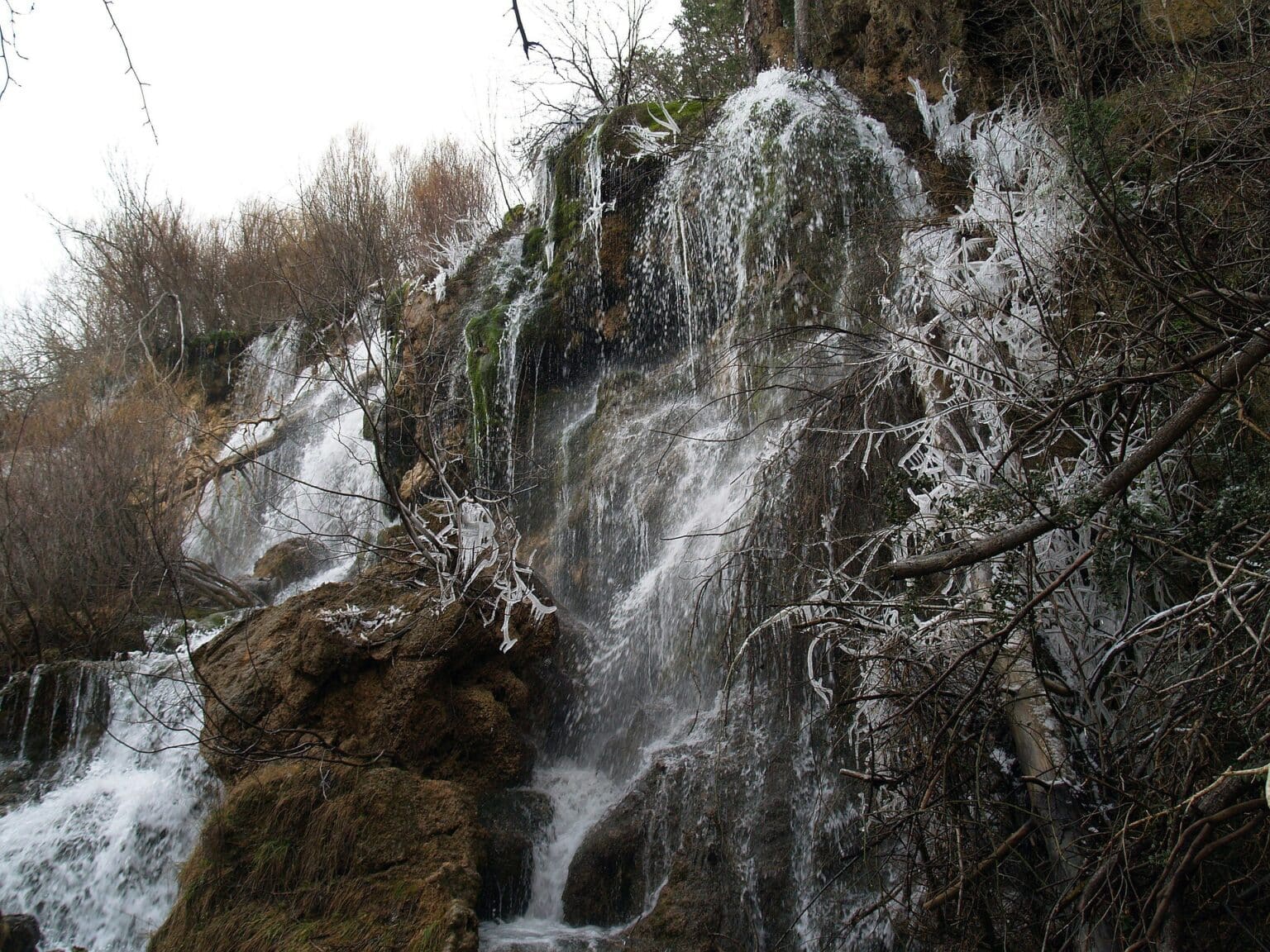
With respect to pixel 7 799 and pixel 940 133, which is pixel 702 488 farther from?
pixel 7 799

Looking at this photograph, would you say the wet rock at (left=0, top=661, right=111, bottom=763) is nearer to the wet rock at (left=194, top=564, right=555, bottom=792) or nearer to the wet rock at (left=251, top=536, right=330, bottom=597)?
the wet rock at (left=194, top=564, right=555, bottom=792)

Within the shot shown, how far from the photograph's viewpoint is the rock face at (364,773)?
4.81m

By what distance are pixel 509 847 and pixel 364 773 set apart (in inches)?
40.1

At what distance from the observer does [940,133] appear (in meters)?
7.87

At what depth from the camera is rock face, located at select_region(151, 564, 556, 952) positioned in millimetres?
4812

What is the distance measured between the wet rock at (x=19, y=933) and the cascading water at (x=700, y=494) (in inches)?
121

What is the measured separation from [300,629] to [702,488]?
3.24m

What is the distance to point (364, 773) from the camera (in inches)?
212

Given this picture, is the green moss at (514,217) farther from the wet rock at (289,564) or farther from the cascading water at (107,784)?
the wet rock at (289,564)

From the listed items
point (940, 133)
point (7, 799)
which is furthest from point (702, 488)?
point (7, 799)

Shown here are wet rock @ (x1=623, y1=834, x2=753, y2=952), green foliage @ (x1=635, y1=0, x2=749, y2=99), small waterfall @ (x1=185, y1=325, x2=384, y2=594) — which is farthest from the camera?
green foliage @ (x1=635, y1=0, x2=749, y2=99)

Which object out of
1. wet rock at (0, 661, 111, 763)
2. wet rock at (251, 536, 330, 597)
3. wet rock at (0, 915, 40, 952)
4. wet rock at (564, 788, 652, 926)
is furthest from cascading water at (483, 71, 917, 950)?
wet rock at (0, 661, 111, 763)

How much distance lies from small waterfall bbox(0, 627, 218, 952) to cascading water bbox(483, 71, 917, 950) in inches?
103

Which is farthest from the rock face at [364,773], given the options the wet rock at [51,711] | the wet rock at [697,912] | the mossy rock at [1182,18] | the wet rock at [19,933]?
the mossy rock at [1182,18]
